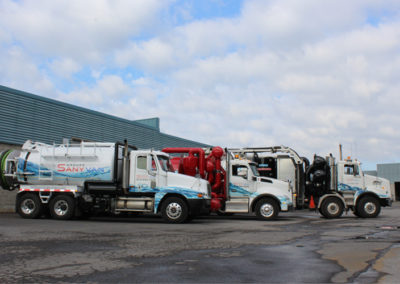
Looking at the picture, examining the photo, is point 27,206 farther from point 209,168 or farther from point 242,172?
point 242,172

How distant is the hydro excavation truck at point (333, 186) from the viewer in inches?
726

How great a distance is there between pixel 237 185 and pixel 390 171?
51162 millimetres

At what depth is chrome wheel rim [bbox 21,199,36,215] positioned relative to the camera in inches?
642

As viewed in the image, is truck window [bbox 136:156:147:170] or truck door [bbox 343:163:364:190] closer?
truck window [bbox 136:156:147:170]

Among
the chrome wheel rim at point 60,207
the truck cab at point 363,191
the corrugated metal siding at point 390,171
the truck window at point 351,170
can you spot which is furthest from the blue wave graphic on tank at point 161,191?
the corrugated metal siding at point 390,171

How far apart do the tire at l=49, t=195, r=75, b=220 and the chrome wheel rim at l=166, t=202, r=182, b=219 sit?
3.89 m

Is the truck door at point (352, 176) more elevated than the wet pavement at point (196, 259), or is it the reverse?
the truck door at point (352, 176)

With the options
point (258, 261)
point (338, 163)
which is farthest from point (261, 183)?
point (258, 261)

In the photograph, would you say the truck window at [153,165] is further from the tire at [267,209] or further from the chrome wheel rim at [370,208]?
the chrome wheel rim at [370,208]

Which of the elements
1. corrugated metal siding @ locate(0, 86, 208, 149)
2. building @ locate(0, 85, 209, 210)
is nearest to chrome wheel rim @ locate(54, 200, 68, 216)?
building @ locate(0, 85, 209, 210)

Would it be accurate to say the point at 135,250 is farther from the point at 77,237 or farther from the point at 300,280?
the point at 300,280

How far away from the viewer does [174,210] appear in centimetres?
1493

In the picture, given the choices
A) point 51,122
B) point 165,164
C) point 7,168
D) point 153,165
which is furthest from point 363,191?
point 51,122

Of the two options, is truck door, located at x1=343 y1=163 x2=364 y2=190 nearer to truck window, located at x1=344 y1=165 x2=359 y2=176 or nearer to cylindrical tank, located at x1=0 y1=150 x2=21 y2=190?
truck window, located at x1=344 y1=165 x2=359 y2=176
